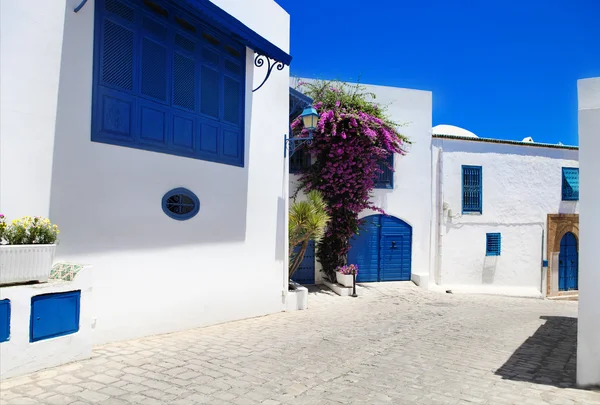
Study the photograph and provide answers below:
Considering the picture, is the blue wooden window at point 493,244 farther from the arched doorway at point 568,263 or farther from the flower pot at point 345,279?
the flower pot at point 345,279

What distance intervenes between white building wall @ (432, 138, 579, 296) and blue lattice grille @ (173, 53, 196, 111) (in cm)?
970

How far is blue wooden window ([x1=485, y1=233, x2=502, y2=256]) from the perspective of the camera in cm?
1517

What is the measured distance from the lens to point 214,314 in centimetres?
755

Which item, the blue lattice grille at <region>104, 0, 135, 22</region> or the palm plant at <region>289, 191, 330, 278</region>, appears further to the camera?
the palm plant at <region>289, 191, 330, 278</region>

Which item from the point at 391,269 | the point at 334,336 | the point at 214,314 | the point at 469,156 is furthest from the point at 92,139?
the point at 469,156

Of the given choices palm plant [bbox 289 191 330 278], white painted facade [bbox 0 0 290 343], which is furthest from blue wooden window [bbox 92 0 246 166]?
palm plant [bbox 289 191 330 278]

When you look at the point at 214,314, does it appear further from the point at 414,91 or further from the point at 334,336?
the point at 414,91

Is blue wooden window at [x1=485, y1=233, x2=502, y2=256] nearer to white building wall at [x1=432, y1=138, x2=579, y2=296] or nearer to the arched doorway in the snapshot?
white building wall at [x1=432, y1=138, x2=579, y2=296]

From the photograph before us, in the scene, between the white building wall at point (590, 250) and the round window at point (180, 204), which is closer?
the white building wall at point (590, 250)

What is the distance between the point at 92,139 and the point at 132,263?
1.79 metres

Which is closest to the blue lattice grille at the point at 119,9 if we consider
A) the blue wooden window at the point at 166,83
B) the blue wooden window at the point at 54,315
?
the blue wooden window at the point at 166,83

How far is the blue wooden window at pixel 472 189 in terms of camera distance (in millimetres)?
14945

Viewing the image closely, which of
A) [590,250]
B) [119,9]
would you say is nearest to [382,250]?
[590,250]

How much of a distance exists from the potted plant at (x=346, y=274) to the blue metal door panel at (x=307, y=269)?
0.81m
